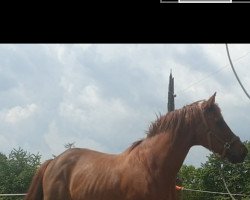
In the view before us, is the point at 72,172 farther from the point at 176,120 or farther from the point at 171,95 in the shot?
the point at 171,95

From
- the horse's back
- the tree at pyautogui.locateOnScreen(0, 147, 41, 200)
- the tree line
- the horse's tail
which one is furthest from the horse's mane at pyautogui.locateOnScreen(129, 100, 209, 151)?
the tree at pyautogui.locateOnScreen(0, 147, 41, 200)

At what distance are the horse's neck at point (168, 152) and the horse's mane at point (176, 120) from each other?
9 centimetres

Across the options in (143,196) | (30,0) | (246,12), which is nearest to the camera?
(30,0)

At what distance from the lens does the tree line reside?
11383mm

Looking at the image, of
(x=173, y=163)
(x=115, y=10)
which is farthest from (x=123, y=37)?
(x=173, y=163)

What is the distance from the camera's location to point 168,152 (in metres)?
5.32

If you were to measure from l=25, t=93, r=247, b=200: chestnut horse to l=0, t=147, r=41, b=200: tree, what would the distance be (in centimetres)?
742

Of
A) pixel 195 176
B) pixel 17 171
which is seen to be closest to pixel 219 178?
pixel 195 176

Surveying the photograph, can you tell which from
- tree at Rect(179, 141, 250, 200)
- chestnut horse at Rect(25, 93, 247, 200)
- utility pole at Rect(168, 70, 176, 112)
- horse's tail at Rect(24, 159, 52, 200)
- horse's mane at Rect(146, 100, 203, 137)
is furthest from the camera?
utility pole at Rect(168, 70, 176, 112)

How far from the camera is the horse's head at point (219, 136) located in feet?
17.5

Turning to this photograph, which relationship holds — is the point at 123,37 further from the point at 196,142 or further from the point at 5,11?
the point at 196,142

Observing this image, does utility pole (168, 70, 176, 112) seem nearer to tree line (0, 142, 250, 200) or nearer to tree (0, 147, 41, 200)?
tree line (0, 142, 250, 200)

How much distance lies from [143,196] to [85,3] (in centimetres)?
239

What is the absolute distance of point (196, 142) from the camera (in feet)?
17.9
